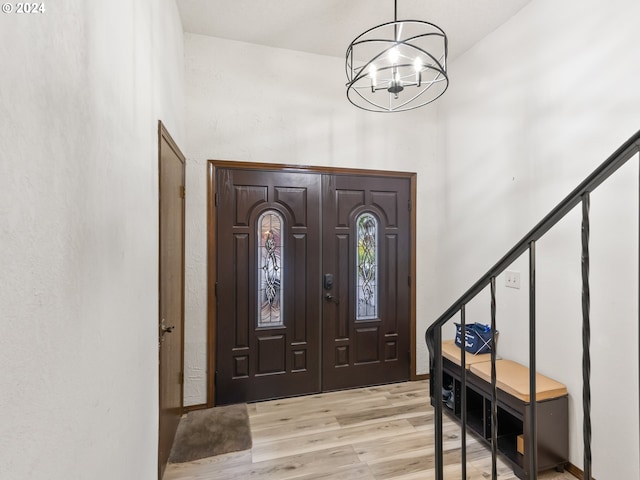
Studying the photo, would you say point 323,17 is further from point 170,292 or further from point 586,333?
point 586,333

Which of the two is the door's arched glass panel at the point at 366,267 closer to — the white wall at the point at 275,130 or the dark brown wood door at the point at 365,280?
the dark brown wood door at the point at 365,280

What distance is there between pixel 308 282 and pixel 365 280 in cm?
60

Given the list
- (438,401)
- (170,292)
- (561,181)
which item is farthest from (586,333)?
(170,292)

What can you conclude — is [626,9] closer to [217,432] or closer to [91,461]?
[91,461]

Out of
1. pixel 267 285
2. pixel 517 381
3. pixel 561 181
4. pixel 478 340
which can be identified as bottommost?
pixel 517 381

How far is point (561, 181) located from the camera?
7.31 ft

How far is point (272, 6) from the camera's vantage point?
8.24 ft

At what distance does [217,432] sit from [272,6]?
3.29 metres

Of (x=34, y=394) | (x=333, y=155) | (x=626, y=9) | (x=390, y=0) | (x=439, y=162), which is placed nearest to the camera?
(x=34, y=394)

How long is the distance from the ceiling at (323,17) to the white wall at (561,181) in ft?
0.82

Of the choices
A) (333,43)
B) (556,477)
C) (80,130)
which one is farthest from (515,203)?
(80,130)

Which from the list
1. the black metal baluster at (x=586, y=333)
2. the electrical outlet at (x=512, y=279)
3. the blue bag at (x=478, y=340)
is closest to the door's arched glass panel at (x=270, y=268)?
the blue bag at (x=478, y=340)

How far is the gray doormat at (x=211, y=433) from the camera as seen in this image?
2287 millimetres

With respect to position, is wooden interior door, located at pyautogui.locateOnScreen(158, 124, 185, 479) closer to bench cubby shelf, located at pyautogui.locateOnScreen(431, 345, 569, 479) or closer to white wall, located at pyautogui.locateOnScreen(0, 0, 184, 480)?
white wall, located at pyautogui.locateOnScreen(0, 0, 184, 480)
